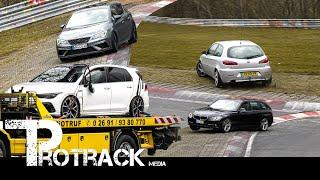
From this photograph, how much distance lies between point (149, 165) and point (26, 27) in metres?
26.4

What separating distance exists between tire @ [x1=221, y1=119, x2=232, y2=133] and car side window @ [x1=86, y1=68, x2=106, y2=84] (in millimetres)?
6242

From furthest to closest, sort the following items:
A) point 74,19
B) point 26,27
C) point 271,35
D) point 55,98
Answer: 1. point 271,35
2. point 26,27
3. point 74,19
4. point 55,98

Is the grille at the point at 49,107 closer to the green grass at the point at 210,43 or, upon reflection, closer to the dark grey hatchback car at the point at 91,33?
the dark grey hatchback car at the point at 91,33

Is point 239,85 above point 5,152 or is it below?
below

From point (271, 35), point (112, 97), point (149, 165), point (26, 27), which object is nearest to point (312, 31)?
point (271, 35)

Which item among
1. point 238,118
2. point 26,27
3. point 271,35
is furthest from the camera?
point 271,35

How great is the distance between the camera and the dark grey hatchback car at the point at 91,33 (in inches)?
956

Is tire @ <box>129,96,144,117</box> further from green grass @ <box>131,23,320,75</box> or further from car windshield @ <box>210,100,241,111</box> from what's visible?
green grass @ <box>131,23,320,75</box>

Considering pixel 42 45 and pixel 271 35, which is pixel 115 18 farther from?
pixel 271 35

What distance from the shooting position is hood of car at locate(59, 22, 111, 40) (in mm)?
24141

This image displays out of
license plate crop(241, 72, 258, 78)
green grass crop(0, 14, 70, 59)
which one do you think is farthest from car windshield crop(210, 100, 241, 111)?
green grass crop(0, 14, 70, 59)

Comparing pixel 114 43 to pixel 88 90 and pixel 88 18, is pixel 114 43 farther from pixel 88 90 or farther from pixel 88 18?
pixel 88 90

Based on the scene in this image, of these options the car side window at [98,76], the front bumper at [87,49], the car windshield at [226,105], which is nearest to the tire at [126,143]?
the car side window at [98,76]

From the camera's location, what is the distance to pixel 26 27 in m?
35.9
